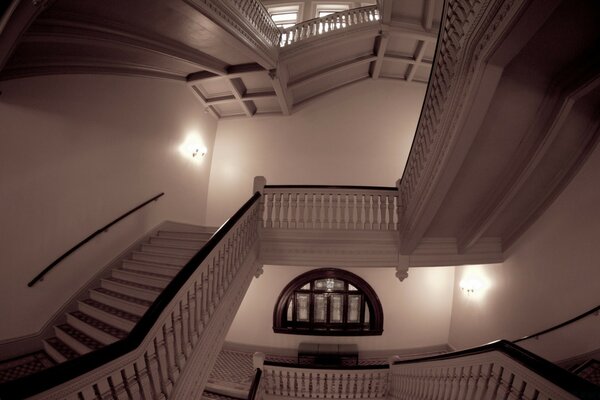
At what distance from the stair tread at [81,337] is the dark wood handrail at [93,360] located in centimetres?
148

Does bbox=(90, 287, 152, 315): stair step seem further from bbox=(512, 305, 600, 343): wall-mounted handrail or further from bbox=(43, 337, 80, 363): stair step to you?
bbox=(512, 305, 600, 343): wall-mounted handrail

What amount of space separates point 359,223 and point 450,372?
6.60 ft

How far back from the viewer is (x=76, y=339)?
8.99ft

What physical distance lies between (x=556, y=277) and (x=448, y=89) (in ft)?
10.2

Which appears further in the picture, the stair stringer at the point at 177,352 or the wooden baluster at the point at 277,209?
the wooden baluster at the point at 277,209

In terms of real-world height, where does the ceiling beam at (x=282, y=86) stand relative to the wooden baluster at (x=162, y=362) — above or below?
above

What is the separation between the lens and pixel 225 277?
2779 mm

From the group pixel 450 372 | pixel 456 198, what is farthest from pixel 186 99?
pixel 450 372

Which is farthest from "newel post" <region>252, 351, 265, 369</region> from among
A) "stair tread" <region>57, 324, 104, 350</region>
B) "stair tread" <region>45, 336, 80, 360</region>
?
"stair tread" <region>45, 336, 80, 360</region>

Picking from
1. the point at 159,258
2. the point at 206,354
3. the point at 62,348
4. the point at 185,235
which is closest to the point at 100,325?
the point at 62,348

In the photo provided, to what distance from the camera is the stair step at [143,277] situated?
313 cm

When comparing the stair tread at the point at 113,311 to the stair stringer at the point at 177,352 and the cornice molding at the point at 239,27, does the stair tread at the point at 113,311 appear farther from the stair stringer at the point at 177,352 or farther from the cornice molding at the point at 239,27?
the cornice molding at the point at 239,27

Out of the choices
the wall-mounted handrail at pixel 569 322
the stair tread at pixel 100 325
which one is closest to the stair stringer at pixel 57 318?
the stair tread at pixel 100 325

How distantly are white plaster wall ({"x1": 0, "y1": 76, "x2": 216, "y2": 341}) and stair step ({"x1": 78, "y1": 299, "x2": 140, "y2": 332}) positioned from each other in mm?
380
